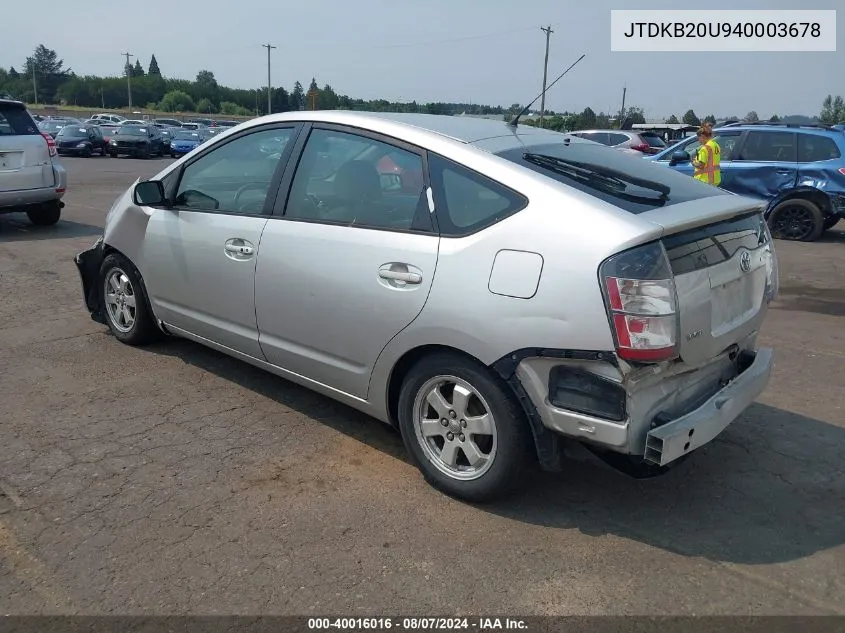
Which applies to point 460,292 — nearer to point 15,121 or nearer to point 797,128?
point 15,121

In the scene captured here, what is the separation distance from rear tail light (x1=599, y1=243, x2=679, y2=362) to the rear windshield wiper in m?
0.46

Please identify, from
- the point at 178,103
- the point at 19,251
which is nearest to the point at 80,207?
the point at 19,251

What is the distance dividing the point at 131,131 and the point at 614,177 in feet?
99.2

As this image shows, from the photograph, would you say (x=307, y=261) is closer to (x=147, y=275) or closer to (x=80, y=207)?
(x=147, y=275)

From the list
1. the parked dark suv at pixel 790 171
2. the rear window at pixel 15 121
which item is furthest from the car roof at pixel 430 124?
the parked dark suv at pixel 790 171

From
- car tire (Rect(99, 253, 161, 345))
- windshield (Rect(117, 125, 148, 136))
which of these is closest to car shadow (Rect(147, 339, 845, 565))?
car tire (Rect(99, 253, 161, 345))

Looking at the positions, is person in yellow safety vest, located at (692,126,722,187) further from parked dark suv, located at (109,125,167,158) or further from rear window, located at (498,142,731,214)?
parked dark suv, located at (109,125,167,158)

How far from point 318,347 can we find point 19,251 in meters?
6.94

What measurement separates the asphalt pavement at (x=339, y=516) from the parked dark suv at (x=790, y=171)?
7.45 metres

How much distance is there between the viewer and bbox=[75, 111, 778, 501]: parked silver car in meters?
2.81

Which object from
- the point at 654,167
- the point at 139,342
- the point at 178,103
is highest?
the point at 178,103

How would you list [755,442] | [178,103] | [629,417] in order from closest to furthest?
1. [629,417]
2. [755,442]
3. [178,103]

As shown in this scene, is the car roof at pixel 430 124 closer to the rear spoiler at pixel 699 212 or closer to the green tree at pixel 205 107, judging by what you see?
the rear spoiler at pixel 699 212

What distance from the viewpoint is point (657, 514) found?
3270mm
